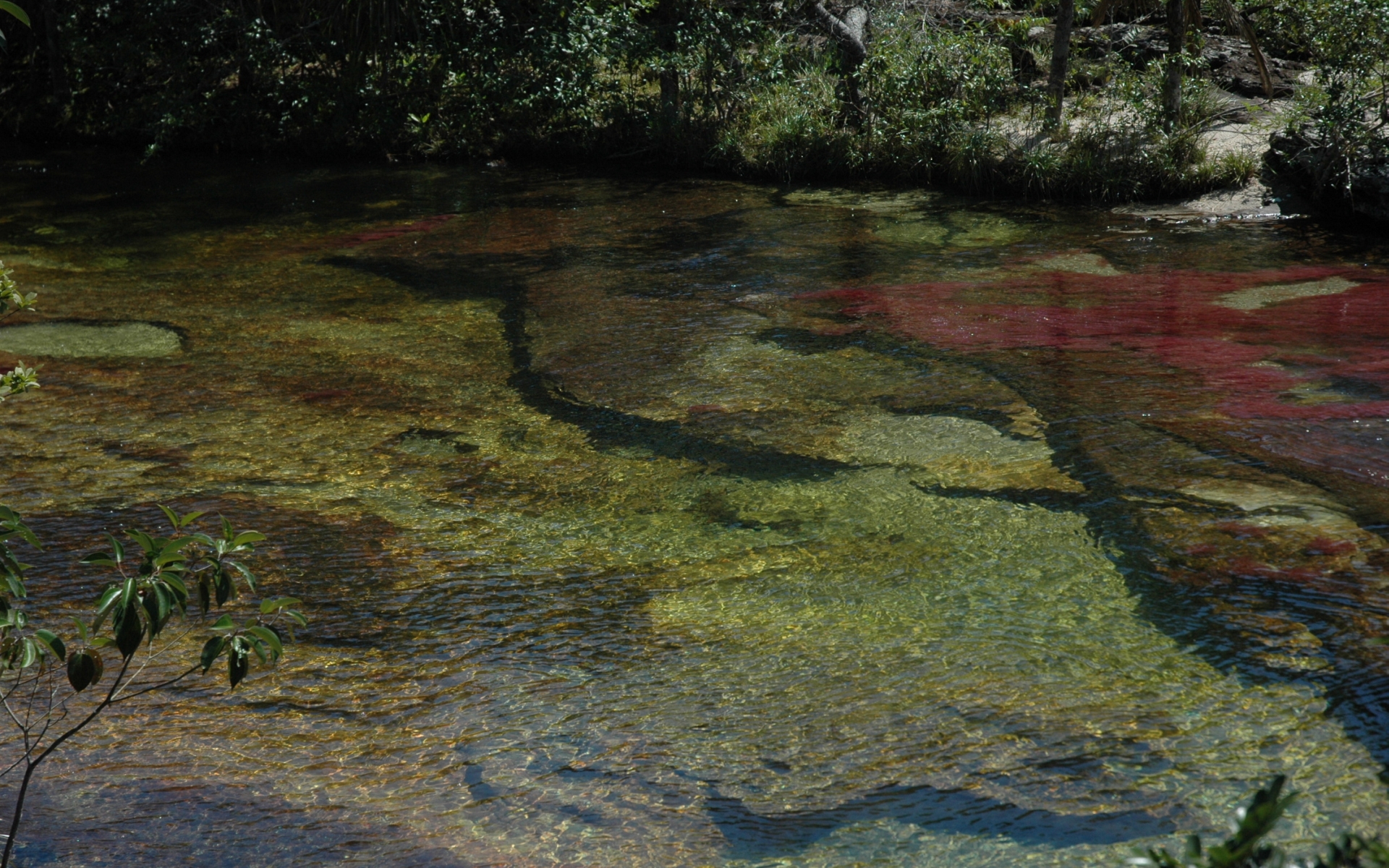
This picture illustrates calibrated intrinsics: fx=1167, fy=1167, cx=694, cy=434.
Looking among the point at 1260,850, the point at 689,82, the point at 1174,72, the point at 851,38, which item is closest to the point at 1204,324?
the point at 1174,72

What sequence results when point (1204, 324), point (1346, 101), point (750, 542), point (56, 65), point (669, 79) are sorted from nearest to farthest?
1. point (750, 542)
2. point (1204, 324)
3. point (1346, 101)
4. point (669, 79)
5. point (56, 65)

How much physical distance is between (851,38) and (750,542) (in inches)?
352

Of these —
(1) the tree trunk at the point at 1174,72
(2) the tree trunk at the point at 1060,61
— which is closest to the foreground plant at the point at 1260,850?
(1) the tree trunk at the point at 1174,72

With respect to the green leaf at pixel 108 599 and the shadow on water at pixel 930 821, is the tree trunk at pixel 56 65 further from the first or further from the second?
the shadow on water at pixel 930 821

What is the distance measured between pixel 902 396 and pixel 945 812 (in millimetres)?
2920

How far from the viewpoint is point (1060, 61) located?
1023 cm

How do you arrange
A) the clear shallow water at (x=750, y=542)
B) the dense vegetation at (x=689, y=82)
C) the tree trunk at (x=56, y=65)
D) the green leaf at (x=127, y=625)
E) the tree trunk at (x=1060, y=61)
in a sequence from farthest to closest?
the tree trunk at (x=56, y=65)
the tree trunk at (x=1060, y=61)
the dense vegetation at (x=689, y=82)
the clear shallow water at (x=750, y=542)
the green leaf at (x=127, y=625)

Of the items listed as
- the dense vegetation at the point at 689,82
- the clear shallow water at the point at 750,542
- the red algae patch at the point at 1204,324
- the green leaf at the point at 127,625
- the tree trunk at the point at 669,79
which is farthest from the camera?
the tree trunk at the point at 669,79

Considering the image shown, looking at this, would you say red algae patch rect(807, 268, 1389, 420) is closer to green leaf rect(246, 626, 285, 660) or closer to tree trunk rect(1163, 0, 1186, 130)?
tree trunk rect(1163, 0, 1186, 130)

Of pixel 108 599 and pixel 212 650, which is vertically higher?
pixel 108 599

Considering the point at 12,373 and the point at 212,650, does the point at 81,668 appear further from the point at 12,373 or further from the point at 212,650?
the point at 12,373

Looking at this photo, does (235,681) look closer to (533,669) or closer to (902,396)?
(533,669)

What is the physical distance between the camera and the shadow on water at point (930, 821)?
246cm

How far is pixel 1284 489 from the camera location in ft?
13.4
